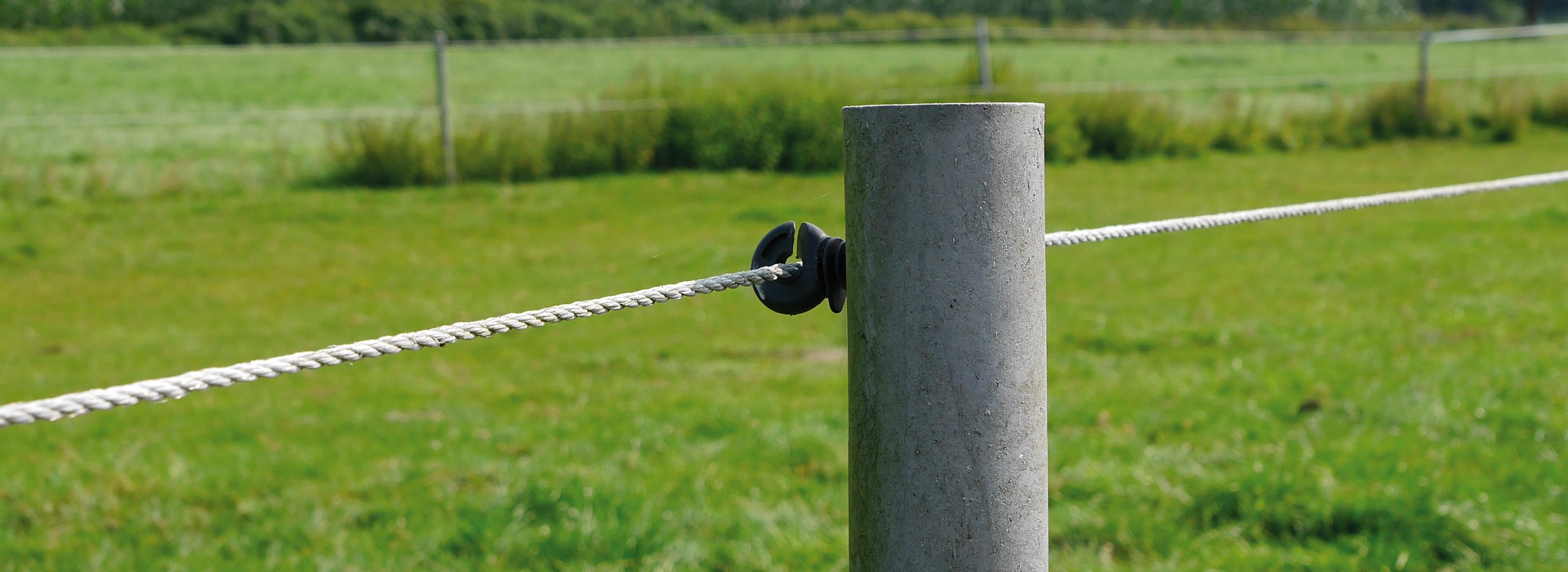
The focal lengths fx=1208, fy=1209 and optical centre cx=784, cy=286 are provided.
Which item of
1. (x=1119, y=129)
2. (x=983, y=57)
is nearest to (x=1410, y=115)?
(x=1119, y=129)

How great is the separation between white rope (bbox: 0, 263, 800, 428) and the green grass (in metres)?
1.62

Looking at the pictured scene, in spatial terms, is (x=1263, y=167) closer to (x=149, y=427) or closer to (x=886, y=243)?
(x=149, y=427)

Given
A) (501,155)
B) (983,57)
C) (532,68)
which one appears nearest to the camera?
(501,155)

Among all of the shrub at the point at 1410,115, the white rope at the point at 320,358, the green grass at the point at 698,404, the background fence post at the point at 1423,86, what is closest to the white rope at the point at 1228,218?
the white rope at the point at 320,358

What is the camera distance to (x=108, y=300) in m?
6.67

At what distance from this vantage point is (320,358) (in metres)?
1.05

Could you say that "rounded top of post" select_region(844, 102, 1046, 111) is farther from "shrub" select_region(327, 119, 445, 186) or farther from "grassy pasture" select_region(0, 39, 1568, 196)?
"grassy pasture" select_region(0, 39, 1568, 196)

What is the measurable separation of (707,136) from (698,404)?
6897 mm

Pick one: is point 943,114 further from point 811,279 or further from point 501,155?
point 501,155

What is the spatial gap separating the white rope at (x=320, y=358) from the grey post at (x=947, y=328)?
226 millimetres

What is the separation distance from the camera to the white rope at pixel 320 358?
2.67 ft

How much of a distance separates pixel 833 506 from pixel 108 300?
17.2ft

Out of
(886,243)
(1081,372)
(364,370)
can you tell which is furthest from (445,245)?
(886,243)

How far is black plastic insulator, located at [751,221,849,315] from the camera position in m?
1.29
